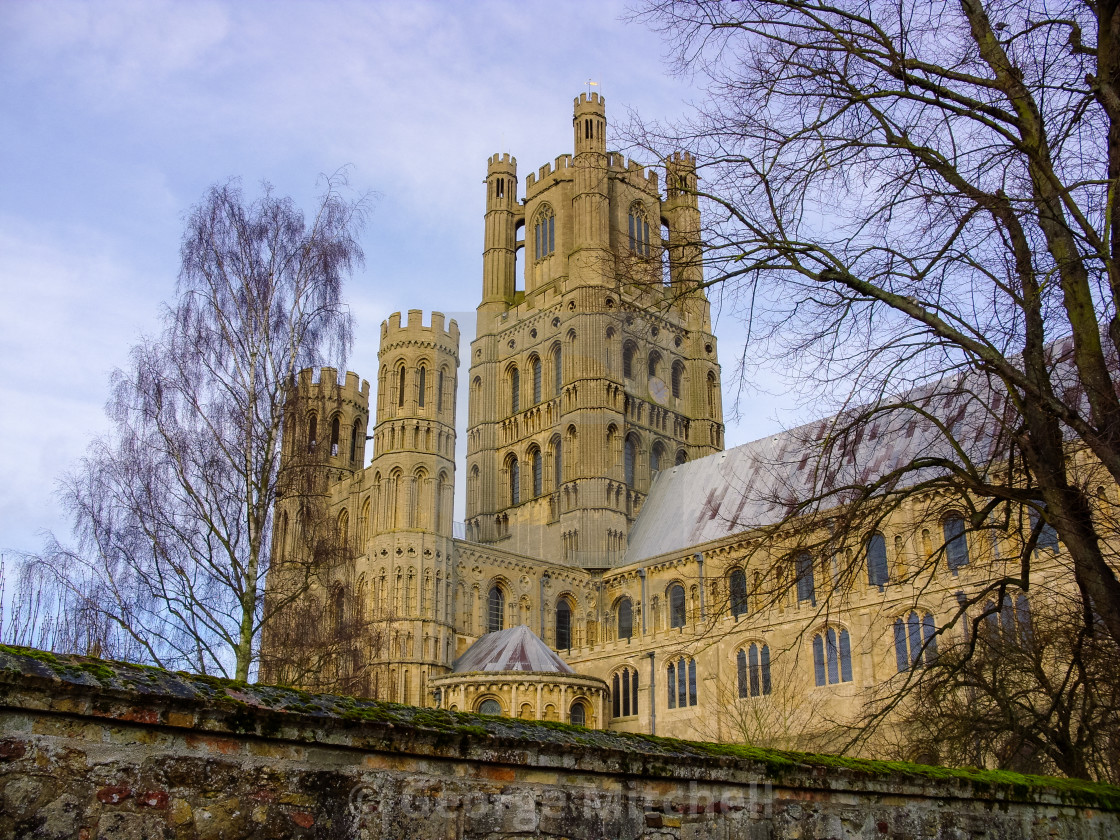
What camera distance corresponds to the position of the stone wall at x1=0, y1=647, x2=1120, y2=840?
4.30 m

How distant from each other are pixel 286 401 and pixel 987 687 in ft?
34.3

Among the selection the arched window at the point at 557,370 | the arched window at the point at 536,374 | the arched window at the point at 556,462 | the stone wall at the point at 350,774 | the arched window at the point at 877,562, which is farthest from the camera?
the arched window at the point at 536,374

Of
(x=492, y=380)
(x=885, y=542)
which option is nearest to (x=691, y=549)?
(x=885, y=542)

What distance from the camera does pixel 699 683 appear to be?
38031 millimetres

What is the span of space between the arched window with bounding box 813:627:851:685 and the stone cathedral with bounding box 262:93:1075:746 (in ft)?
0.27

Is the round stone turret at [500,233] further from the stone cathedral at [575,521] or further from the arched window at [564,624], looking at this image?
the arched window at [564,624]

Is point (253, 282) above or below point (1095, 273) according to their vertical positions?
above

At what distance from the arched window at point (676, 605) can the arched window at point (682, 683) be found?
91.8 inches

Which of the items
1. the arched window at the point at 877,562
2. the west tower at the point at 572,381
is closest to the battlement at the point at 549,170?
the west tower at the point at 572,381

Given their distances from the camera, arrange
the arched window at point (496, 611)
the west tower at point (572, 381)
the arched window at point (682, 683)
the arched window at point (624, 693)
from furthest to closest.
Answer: the west tower at point (572, 381)
the arched window at point (496, 611)
the arched window at point (624, 693)
the arched window at point (682, 683)

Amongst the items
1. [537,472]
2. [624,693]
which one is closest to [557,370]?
[537,472]

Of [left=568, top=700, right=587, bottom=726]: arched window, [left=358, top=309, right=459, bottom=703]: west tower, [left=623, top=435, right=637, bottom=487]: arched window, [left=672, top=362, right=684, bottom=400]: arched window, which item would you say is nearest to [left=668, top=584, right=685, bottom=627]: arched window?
[left=568, top=700, right=587, bottom=726]: arched window

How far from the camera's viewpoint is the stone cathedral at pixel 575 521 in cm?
3456

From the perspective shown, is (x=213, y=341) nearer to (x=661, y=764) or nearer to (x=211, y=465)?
(x=211, y=465)
